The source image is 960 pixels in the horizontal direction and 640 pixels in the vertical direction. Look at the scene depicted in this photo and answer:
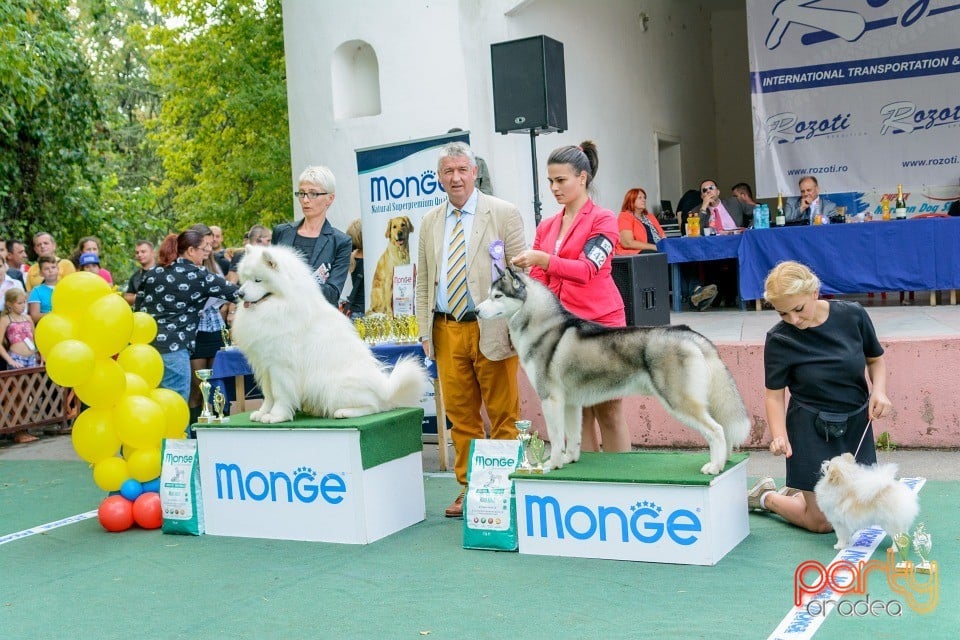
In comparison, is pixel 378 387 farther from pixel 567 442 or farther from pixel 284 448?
pixel 567 442

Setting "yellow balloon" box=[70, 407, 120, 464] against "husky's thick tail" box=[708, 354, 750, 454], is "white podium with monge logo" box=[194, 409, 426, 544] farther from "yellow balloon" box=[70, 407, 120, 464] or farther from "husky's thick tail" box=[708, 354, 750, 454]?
"husky's thick tail" box=[708, 354, 750, 454]

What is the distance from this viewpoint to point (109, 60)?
91.6 feet

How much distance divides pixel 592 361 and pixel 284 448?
63.5 inches

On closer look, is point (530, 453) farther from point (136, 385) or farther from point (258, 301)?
point (136, 385)

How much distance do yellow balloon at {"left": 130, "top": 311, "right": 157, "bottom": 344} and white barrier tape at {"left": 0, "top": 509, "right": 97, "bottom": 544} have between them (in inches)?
41.6

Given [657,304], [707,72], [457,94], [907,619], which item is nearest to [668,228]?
[457,94]

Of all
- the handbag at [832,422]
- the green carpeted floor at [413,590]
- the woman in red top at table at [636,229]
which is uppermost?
the woman in red top at table at [636,229]

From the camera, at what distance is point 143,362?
571 centimetres

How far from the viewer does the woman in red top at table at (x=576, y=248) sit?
4.45 metres

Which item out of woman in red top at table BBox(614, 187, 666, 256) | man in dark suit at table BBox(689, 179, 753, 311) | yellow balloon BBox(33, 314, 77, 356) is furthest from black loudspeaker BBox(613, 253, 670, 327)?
man in dark suit at table BBox(689, 179, 753, 311)

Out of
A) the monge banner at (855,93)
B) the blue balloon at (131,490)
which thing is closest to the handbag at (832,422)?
the blue balloon at (131,490)

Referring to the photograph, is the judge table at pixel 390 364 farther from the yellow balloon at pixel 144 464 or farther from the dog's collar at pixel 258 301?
the dog's collar at pixel 258 301

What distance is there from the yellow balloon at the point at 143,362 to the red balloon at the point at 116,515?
623 mm

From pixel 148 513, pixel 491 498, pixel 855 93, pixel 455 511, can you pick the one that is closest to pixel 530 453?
pixel 491 498
